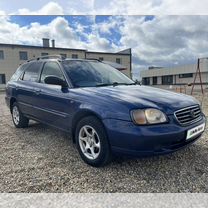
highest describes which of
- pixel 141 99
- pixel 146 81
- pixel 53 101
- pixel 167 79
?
pixel 141 99

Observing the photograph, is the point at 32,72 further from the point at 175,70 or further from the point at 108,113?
the point at 175,70

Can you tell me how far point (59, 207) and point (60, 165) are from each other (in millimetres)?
1049

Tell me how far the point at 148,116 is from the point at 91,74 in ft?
5.45

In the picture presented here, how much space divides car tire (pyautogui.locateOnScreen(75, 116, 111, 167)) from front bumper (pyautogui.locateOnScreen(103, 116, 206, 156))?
130mm

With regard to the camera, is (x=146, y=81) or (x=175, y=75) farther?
(x=146, y=81)

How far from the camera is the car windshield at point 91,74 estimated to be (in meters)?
3.89

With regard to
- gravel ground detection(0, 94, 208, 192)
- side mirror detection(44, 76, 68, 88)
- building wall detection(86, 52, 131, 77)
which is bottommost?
gravel ground detection(0, 94, 208, 192)

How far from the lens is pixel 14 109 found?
231 inches

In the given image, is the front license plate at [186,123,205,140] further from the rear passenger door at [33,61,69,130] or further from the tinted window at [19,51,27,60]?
the tinted window at [19,51,27,60]

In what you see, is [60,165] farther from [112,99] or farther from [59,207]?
[112,99]

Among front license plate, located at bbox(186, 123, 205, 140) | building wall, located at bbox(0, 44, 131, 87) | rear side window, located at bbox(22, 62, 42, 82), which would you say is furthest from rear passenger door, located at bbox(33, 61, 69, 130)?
building wall, located at bbox(0, 44, 131, 87)

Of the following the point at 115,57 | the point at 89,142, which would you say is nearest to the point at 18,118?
the point at 89,142

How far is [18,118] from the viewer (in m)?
5.66

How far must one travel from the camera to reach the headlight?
111 inches
